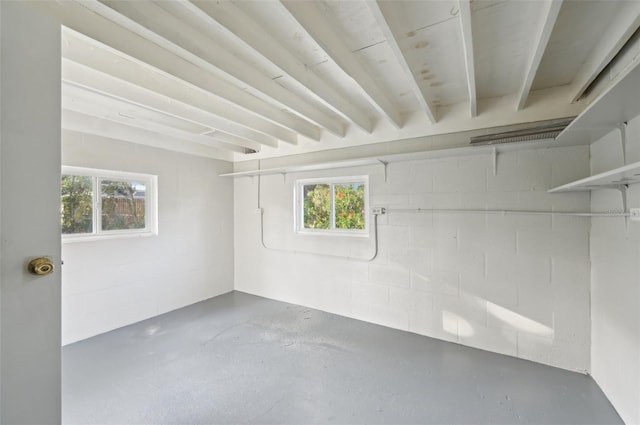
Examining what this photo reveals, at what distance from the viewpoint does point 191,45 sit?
5.05 ft

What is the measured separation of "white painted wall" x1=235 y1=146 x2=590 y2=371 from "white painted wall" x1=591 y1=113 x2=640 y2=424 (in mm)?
149

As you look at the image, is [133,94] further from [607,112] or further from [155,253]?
[607,112]

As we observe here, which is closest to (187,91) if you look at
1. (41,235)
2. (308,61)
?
(308,61)

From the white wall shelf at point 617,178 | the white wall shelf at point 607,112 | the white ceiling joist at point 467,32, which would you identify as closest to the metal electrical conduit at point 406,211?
the white wall shelf at point 617,178

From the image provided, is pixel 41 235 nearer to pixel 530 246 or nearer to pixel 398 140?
pixel 398 140

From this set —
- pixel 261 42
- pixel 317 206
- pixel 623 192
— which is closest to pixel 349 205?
pixel 317 206

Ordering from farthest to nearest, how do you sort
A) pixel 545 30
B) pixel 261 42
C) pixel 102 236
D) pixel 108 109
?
pixel 102 236
pixel 108 109
pixel 261 42
pixel 545 30

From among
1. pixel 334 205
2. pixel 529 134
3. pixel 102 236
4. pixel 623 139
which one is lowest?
pixel 102 236

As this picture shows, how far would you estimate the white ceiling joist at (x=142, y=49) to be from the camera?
137 cm

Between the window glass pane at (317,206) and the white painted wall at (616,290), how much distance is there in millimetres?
2542

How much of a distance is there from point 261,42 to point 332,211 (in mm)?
2290

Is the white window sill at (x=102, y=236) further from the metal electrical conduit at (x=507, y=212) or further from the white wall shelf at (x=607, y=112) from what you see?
the white wall shelf at (x=607, y=112)

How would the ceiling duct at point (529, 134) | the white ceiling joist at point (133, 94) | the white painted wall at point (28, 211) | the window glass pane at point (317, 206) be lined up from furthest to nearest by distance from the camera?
the window glass pane at point (317, 206)
the ceiling duct at point (529, 134)
the white ceiling joist at point (133, 94)
the white painted wall at point (28, 211)

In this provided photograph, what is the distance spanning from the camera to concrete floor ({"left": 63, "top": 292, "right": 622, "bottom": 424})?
1.77m
